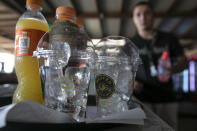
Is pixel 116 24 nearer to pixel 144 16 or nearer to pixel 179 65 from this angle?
pixel 144 16

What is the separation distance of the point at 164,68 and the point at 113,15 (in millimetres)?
2227

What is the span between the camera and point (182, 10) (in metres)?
3.34

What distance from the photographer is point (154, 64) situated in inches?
53.6

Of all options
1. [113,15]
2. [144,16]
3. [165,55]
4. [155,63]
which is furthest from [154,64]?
[113,15]

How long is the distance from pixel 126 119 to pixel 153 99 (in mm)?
1103

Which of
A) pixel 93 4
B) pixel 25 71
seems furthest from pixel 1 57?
pixel 93 4

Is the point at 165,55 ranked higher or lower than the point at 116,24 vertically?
lower

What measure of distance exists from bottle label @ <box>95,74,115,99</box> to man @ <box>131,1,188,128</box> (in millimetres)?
886

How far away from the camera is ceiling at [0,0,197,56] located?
0.88 meters

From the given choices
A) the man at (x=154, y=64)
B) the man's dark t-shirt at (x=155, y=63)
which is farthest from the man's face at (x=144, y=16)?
the man's dark t-shirt at (x=155, y=63)

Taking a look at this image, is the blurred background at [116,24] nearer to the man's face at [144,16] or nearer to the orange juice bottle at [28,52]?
the orange juice bottle at [28,52]

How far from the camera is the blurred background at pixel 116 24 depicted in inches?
31.3

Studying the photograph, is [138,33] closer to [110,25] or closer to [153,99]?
[153,99]

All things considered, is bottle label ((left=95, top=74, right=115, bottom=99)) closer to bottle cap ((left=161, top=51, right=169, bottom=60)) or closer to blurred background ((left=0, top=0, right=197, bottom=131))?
blurred background ((left=0, top=0, right=197, bottom=131))
